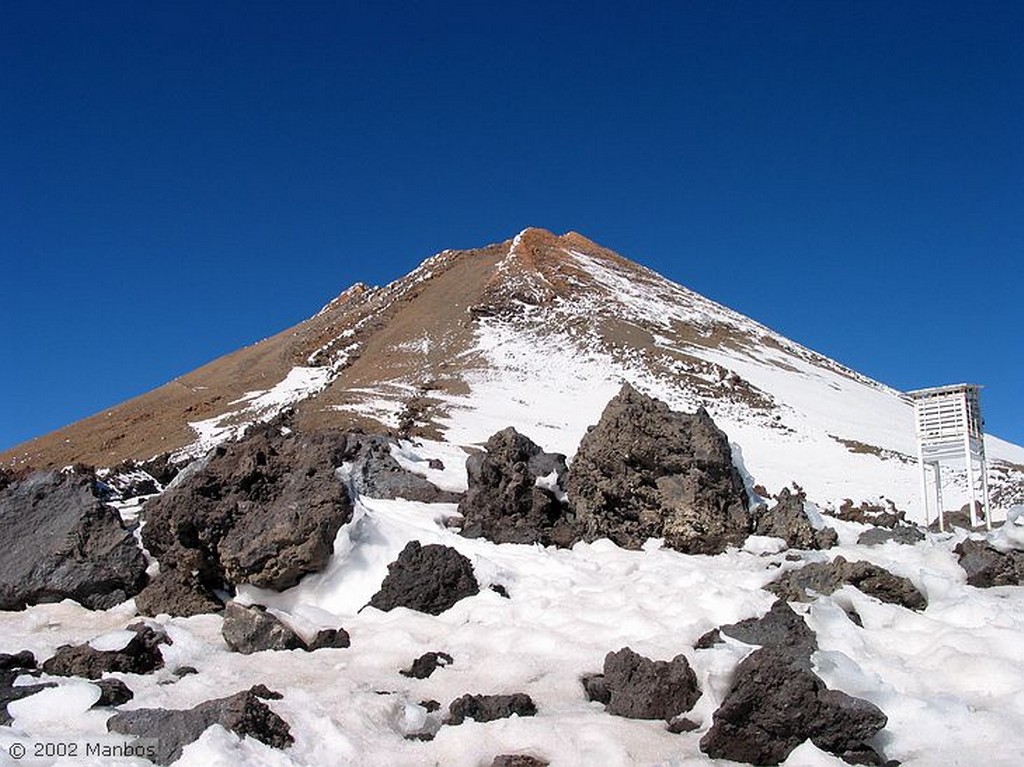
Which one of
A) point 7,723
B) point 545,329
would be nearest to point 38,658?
point 7,723

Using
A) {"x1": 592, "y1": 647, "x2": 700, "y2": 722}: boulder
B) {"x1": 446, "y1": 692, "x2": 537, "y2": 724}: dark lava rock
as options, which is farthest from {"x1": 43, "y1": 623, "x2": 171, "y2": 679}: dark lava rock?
{"x1": 592, "y1": 647, "x2": 700, "y2": 722}: boulder

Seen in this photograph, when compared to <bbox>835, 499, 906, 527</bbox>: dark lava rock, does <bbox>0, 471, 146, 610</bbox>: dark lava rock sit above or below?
below

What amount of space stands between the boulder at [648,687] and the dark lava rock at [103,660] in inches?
154

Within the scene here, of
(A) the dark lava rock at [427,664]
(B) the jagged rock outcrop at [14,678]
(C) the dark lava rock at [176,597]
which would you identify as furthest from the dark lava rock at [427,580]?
(B) the jagged rock outcrop at [14,678]

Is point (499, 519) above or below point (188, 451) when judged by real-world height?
below

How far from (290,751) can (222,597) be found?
4.51 m

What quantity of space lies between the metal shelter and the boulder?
470 inches

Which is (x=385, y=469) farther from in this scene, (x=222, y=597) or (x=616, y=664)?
(x=616, y=664)

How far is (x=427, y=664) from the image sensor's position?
7.05 metres

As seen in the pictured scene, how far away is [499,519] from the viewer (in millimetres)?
11273

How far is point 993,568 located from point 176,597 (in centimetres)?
877

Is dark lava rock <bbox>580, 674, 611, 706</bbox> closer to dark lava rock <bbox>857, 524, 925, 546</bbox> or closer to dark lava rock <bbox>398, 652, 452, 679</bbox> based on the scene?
dark lava rock <bbox>398, 652, 452, 679</bbox>

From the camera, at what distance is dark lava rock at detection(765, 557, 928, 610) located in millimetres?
8164

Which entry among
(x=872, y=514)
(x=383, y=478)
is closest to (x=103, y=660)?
(x=383, y=478)
